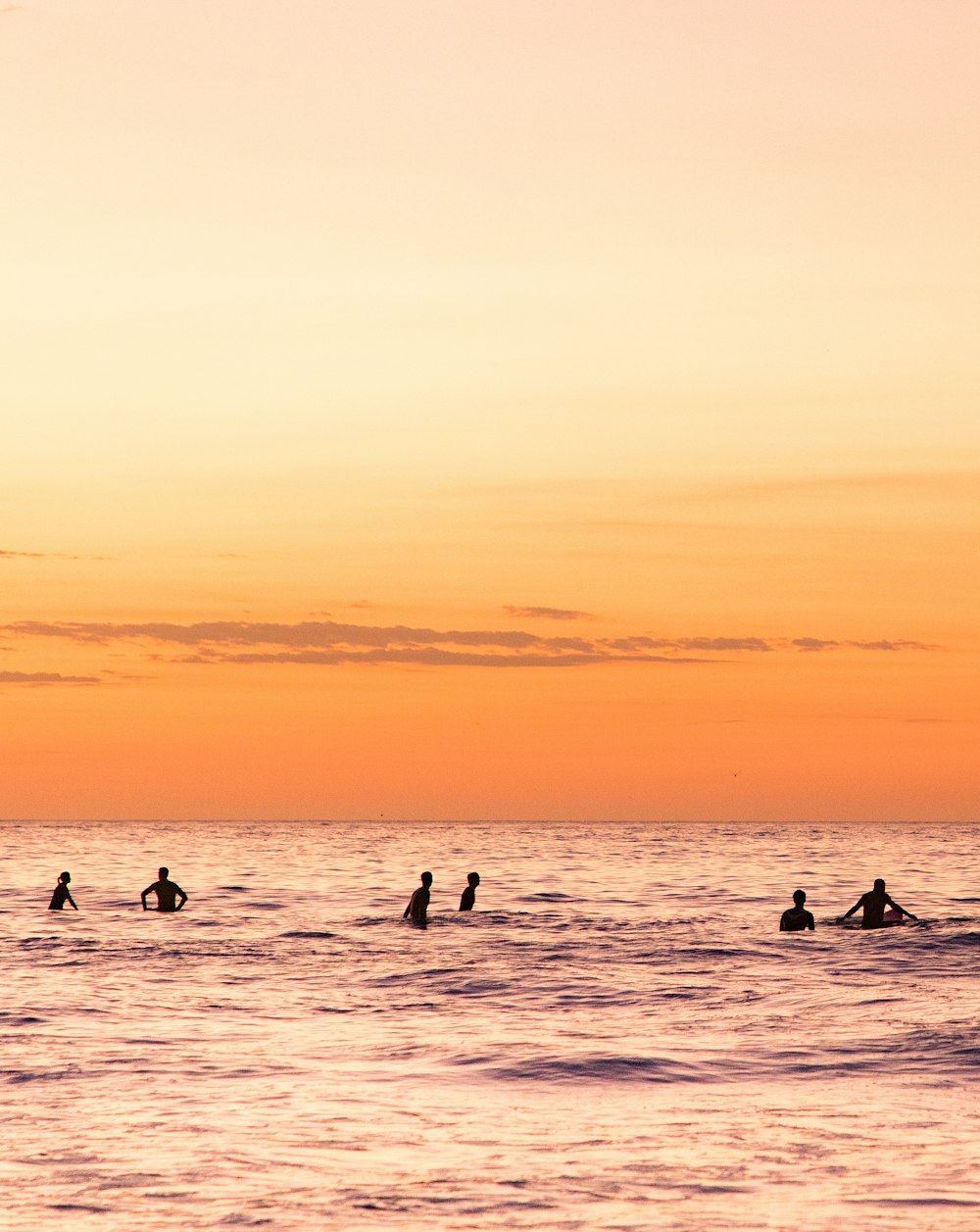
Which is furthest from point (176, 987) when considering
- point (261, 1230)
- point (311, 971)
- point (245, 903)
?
point (245, 903)

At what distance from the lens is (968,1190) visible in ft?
38.2

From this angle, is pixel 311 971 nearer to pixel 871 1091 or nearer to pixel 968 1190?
pixel 871 1091

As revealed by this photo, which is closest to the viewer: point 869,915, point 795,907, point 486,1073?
point 486,1073

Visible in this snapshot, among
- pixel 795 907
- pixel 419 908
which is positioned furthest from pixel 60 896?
pixel 795 907

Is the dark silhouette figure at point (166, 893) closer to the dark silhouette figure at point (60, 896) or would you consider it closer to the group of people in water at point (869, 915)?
the dark silhouette figure at point (60, 896)

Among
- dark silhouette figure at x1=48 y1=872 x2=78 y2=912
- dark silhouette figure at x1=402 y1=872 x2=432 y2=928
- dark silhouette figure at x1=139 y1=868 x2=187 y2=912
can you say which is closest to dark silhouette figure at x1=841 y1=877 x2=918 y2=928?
dark silhouette figure at x1=402 y1=872 x2=432 y2=928

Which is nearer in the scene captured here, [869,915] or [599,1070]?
[599,1070]

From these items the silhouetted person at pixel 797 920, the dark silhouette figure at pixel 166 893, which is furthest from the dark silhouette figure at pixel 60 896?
the silhouetted person at pixel 797 920

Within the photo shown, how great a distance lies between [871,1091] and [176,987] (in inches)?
487

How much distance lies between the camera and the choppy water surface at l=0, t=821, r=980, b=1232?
11.5 metres

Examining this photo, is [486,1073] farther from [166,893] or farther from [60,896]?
[60,896]

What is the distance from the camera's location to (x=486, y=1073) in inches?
671

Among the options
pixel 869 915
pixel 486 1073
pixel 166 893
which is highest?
pixel 486 1073

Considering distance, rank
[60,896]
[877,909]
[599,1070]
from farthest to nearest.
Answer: [60,896]
[877,909]
[599,1070]
